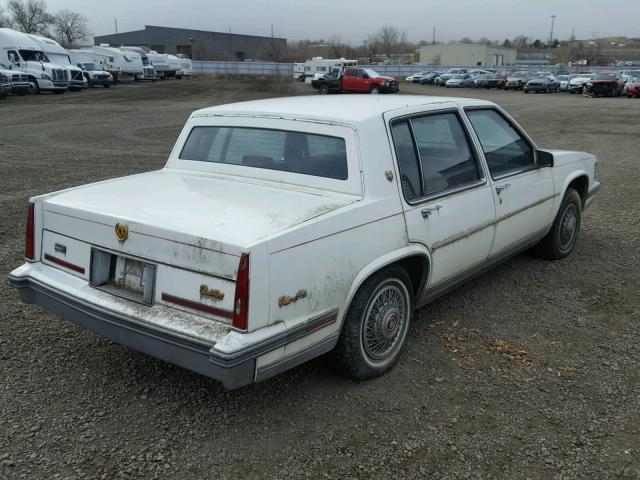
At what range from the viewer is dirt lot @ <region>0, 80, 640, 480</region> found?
2811 mm

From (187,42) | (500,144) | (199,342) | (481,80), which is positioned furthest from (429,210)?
(187,42)

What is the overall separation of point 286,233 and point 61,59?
1489 inches

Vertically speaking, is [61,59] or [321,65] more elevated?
[321,65]

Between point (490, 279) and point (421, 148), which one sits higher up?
point (421, 148)

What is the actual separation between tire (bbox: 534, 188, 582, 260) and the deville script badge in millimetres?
3958

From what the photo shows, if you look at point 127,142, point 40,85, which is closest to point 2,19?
point 40,85

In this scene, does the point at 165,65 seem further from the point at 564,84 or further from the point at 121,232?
the point at 121,232

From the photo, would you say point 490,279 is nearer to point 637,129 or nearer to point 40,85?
point 637,129

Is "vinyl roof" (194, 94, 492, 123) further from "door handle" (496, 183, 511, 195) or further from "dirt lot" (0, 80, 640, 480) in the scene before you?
"dirt lot" (0, 80, 640, 480)

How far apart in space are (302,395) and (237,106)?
2195mm

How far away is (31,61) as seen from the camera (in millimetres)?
32312

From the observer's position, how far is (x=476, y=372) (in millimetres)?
3648

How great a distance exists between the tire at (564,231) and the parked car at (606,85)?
114ft

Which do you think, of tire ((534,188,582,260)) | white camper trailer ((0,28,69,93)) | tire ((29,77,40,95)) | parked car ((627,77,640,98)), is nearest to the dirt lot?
tire ((534,188,582,260))
